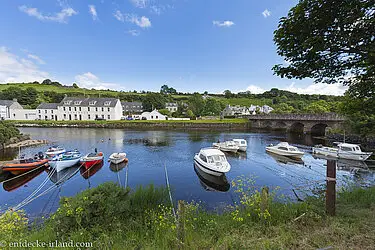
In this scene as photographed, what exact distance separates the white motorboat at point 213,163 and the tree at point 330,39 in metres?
10.9

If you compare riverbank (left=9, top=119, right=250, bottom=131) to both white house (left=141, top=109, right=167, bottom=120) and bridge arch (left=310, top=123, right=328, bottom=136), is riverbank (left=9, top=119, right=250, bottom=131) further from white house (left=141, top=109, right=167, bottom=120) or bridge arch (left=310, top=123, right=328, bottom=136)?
bridge arch (left=310, top=123, right=328, bottom=136)

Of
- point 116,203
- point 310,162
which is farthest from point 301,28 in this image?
point 310,162

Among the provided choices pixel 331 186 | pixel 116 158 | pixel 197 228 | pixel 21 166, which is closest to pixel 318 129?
pixel 116 158

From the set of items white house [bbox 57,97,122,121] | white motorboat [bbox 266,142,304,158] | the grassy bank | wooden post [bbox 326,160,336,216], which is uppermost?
white house [bbox 57,97,122,121]

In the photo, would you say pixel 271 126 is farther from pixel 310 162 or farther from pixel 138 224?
pixel 138 224

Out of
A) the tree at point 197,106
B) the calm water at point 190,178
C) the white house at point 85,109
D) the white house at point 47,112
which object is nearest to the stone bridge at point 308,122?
the calm water at point 190,178

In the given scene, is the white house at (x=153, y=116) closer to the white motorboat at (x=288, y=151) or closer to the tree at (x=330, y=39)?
the white motorboat at (x=288, y=151)

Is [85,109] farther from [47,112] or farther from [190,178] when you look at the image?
[190,178]

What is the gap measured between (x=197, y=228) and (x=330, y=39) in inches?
282

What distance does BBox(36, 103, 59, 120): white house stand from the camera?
7825 cm

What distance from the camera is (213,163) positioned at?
1644 centimetres

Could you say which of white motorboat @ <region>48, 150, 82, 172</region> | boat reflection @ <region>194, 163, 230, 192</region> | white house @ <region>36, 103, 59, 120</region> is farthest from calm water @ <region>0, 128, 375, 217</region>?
white house @ <region>36, 103, 59, 120</region>

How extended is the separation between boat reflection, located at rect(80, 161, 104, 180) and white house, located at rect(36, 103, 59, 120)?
76.1m

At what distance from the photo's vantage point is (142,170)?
18.9 metres
